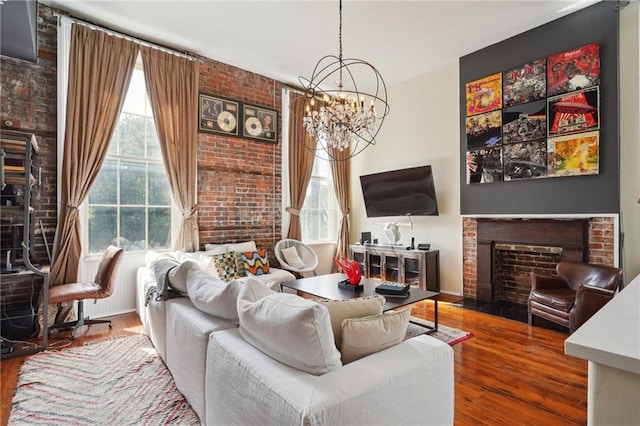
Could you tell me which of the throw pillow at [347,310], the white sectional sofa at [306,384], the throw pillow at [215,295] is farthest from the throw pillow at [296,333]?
the throw pillow at [215,295]

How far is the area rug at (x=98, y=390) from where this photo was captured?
6.39 ft

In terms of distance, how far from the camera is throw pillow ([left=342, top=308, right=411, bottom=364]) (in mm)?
1400

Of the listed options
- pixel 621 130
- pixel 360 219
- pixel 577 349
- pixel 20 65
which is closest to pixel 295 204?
pixel 360 219

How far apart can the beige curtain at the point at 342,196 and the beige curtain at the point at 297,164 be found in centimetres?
68

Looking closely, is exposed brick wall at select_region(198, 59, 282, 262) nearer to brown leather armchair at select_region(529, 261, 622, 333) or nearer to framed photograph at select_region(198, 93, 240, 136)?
framed photograph at select_region(198, 93, 240, 136)

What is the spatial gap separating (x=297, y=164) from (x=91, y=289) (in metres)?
3.32

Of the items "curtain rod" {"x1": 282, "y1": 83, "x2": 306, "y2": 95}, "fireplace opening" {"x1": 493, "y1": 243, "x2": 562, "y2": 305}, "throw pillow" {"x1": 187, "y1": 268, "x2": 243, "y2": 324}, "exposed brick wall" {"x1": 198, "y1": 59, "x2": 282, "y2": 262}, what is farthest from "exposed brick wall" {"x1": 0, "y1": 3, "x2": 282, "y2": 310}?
"fireplace opening" {"x1": 493, "y1": 243, "x2": 562, "y2": 305}

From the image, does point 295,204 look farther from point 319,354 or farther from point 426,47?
point 319,354

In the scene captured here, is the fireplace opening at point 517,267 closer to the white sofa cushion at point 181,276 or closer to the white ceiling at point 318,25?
the white ceiling at point 318,25

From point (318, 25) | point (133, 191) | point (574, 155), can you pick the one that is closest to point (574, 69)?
point (574, 155)

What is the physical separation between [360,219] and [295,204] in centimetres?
140

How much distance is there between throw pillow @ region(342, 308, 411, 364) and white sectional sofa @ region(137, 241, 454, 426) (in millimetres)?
36

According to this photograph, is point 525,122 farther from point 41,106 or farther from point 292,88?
point 41,106

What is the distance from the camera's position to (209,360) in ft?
5.41
